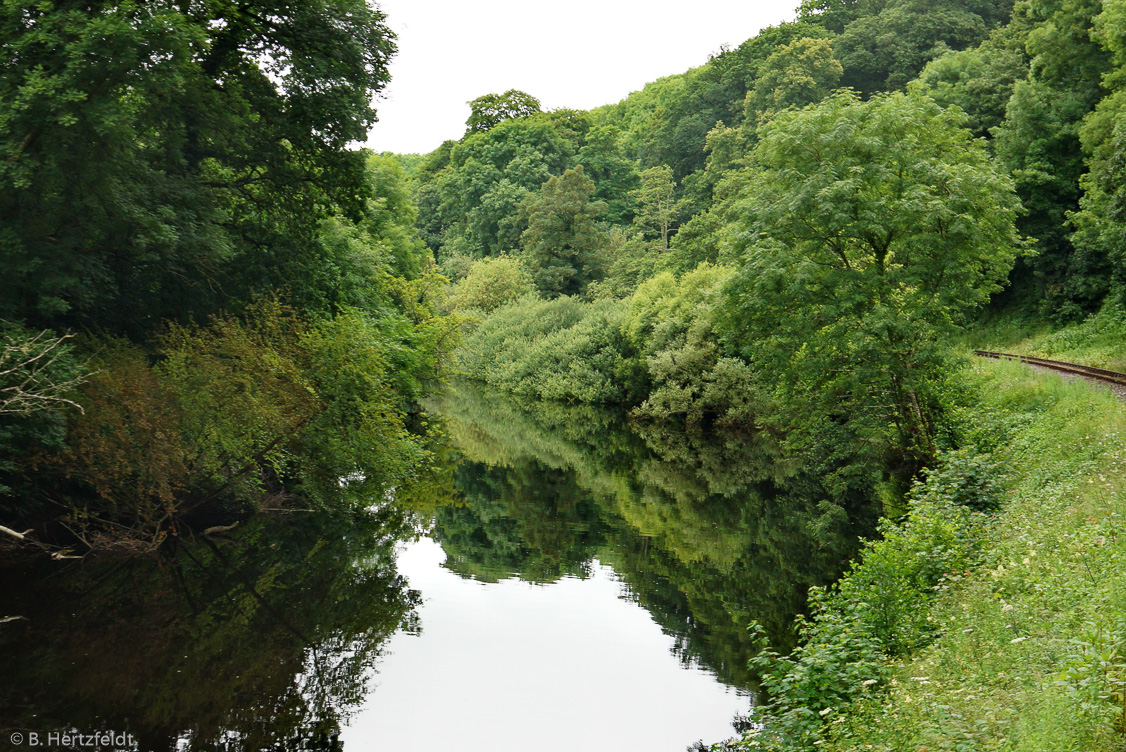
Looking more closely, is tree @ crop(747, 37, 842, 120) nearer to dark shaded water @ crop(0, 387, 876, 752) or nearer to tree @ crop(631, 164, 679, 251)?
tree @ crop(631, 164, 679, 251)

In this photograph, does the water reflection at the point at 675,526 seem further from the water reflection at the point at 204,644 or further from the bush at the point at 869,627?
the water reflection at the point at 204,644

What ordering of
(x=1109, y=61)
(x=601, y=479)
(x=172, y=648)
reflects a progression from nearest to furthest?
1. (x=172, y=648)
2. (x=601, y=479)
3. (x=1109, y=61)

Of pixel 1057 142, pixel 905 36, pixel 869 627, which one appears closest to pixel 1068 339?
pixel 1057 142

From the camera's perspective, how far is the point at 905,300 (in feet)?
61.2

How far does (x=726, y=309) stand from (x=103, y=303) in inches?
532

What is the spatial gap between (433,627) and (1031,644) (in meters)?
9.52

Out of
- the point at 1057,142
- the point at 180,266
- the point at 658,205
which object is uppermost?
the point at 658,205

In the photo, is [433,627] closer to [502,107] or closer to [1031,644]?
[1031,644]

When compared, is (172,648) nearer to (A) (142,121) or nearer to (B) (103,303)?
(B) (103,303)

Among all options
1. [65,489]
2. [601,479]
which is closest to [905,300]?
[601,479]

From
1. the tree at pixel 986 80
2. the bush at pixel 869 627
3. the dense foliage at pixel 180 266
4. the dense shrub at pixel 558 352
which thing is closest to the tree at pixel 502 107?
the dense shrub at pixel 558 352

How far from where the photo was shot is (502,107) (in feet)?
319

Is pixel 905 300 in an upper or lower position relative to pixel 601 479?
upper

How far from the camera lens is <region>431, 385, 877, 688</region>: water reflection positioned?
14516 millimetres
